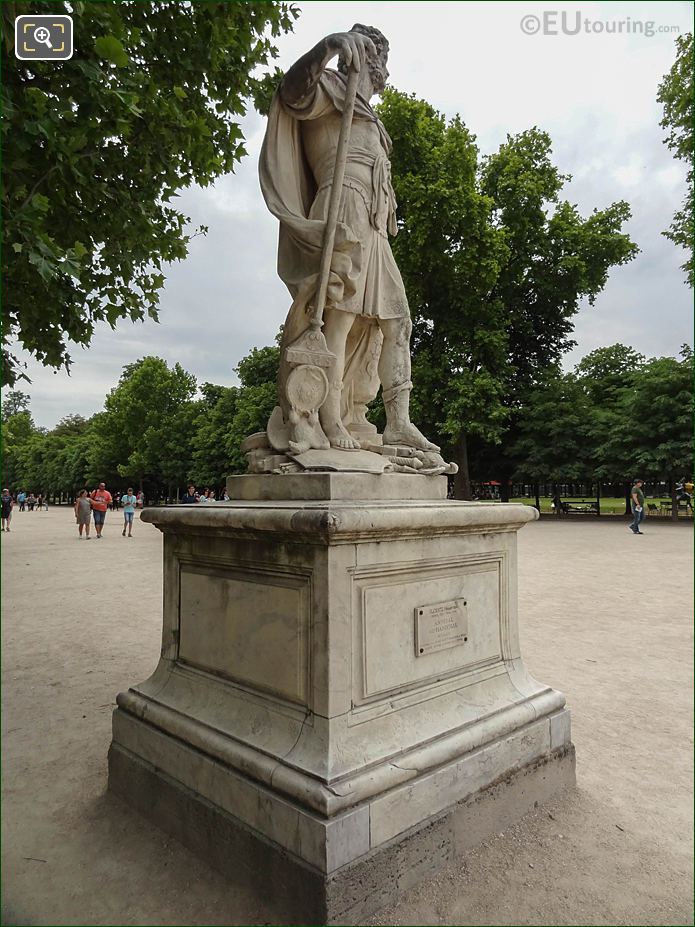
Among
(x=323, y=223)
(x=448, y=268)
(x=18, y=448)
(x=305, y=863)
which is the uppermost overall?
(x=448, y=268)

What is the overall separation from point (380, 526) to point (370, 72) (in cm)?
290

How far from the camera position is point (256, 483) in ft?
10.2

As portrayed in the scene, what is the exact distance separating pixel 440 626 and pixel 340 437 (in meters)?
1.21

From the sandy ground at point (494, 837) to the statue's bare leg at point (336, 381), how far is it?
Answer: 1839mm

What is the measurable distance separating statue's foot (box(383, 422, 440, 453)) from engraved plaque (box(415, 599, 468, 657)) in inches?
40.2

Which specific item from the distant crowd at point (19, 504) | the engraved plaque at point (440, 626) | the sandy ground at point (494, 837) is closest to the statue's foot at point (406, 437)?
A: the engraved plaque at point (440, 626)

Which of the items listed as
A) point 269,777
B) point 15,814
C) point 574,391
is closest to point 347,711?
point 269,777

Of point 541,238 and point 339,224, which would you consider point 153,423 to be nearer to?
point 541,238

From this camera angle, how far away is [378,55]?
3570 millimetres

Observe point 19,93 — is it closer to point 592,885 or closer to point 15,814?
point 15,814

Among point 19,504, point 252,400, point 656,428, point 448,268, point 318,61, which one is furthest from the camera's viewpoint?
point 19,504

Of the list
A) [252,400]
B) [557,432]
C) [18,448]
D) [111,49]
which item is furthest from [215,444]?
[18,448]

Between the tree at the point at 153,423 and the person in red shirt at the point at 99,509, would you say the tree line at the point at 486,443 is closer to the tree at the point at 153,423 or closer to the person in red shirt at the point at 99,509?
the tree at the point at 153,423

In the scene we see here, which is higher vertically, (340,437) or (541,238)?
(541,238)
